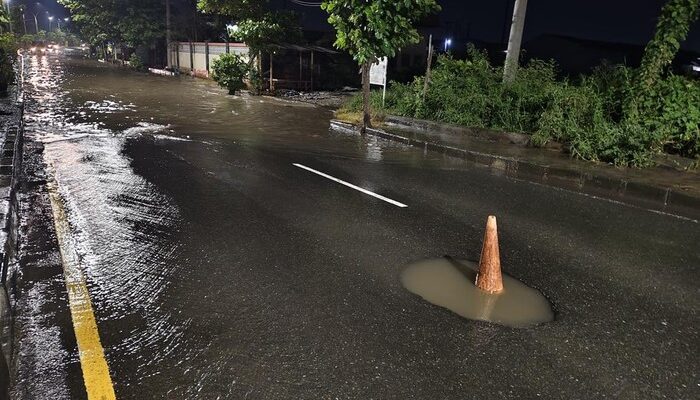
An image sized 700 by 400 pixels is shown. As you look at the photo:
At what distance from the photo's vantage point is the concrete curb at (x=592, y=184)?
7387 mm

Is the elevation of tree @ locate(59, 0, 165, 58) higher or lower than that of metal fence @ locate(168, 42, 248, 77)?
higher

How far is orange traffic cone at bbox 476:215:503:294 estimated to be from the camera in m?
4.35

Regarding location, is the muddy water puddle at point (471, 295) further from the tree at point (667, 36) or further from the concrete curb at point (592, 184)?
the tree at point (667, 36)

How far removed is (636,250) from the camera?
17.9ft

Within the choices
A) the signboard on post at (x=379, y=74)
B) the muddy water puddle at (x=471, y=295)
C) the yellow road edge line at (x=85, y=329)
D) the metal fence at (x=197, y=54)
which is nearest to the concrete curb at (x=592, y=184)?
the muddy water puddle at (x=471, y=295)

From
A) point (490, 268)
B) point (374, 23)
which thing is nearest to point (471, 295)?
point (490, 268)

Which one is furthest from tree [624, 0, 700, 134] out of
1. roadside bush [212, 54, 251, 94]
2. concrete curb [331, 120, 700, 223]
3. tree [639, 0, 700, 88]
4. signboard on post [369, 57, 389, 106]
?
roadside bush [212, 54, 251, 94]

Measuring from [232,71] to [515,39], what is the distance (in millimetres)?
15732

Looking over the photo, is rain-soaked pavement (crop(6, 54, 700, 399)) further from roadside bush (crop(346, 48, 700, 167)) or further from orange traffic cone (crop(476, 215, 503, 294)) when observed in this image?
roadside bush (crop(346, 48, 700, 167))

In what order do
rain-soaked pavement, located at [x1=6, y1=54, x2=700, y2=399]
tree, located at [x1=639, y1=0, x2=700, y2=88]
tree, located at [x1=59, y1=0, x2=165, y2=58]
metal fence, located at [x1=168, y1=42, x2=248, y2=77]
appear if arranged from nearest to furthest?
rain-soaked pavement, located at [x1=6, y1=54, x2=700, y2=399], tree, located at [x1=639, y1=0, x2=700, y2=88], metal fence, located at [x1=168, y1=42, x2=248, y2=77], tree, located at [x1=59, y1=0, x2=165, y2=58]

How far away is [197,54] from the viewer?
36312mm

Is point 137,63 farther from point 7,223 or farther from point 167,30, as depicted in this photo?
point 7,223

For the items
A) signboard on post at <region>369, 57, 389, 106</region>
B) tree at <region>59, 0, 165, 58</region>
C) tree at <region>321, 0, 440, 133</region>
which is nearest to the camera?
tree at <region>321, 0, 440, 133</region>

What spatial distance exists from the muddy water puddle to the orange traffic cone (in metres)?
0.07
